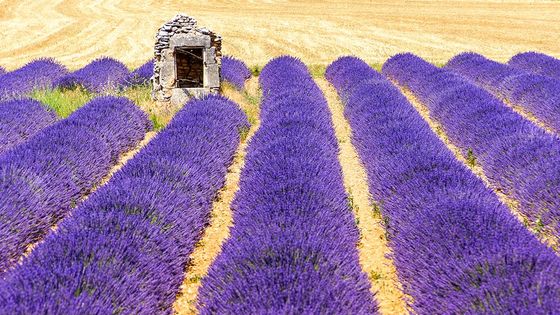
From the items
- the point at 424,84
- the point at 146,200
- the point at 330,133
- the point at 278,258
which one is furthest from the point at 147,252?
the point at 424,84

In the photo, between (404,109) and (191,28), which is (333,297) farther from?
(191,28)

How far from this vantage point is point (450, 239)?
10.8ft

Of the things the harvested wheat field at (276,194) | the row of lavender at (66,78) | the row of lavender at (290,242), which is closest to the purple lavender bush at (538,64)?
the harvested wheat field at (276,194)

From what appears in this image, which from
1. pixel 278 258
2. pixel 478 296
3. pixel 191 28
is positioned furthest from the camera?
pixel 191 28

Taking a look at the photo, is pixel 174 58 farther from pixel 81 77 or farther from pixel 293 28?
pixel 293 28

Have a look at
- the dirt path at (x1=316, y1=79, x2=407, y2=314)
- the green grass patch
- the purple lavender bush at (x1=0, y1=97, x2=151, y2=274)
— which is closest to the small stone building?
the green grass patch

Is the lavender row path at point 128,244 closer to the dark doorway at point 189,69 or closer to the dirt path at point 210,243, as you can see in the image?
the dirt path at point 210,243

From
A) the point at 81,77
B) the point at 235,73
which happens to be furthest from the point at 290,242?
the point at 235,73

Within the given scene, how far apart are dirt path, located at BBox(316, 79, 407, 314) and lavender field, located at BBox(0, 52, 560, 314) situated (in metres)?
0.02

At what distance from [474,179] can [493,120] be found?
8.34ft

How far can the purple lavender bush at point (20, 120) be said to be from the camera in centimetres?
638

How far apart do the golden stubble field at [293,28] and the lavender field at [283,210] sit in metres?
8.91

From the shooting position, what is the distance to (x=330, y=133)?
6.58m

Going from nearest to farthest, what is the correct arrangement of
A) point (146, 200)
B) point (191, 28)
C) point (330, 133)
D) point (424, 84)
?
point (146, 200) → point (330, 133) → point (191, 28) → point (424, 84)
